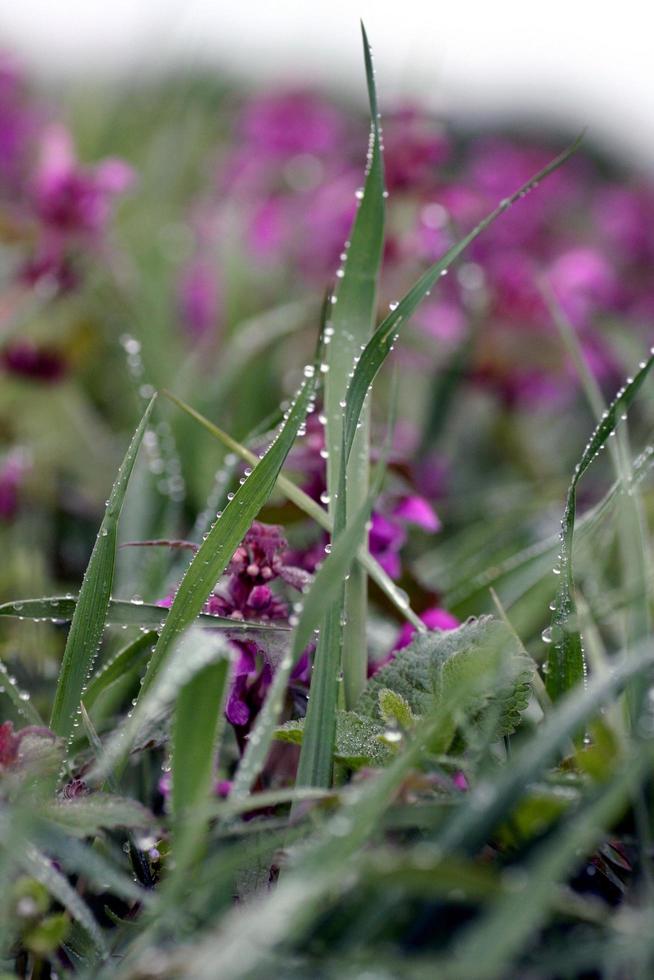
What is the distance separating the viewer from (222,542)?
0.78m

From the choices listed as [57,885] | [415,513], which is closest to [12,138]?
[415,513]

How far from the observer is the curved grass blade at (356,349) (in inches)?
32.6

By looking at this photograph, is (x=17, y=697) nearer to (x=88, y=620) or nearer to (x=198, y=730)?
(x=88, y=620)

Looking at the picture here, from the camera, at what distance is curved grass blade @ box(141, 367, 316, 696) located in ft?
2.48

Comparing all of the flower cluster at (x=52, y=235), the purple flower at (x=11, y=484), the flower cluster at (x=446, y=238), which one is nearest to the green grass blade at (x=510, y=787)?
the flower cluster at (x=446, y=238)

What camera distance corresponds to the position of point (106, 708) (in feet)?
3.15

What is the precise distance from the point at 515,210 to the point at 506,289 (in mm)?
997

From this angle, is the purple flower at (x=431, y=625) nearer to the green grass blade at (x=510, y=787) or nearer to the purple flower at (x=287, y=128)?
the green grass blade at (x=510, y=787)

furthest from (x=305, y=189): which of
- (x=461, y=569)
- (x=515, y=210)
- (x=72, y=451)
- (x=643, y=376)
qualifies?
(x=643, y=376)

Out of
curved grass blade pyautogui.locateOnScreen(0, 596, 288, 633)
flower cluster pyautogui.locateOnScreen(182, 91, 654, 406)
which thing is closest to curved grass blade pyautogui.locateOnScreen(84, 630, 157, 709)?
curved grass blade pyautogui.locateOnScreen(0, 596, 288, 633)

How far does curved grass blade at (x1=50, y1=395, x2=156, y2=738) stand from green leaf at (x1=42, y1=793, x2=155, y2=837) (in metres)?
0.12

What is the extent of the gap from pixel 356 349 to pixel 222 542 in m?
0.22

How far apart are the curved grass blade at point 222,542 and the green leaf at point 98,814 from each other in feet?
0.45

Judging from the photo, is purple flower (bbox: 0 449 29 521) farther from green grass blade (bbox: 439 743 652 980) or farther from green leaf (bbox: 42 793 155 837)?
green grass blade (bbox: 439 743 652 980)
